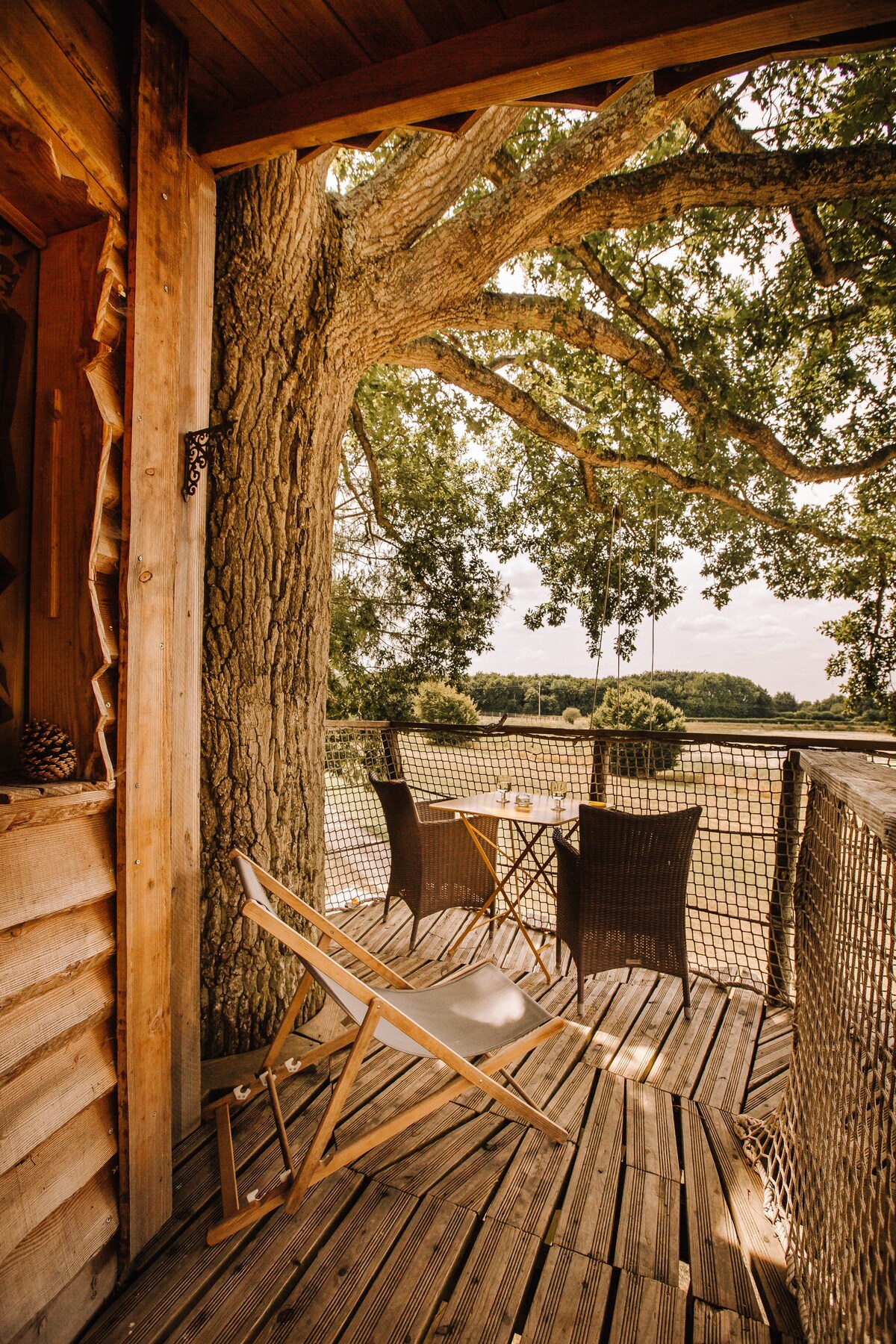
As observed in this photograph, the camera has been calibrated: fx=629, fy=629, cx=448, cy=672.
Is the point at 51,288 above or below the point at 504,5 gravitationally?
below

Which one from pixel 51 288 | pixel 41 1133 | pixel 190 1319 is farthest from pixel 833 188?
pixel 190 1319

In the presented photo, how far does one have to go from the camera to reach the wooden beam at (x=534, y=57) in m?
1.39

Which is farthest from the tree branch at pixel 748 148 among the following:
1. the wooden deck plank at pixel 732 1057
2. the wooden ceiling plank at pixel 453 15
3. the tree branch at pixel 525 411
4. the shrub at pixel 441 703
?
the shrub at pixel 441 703

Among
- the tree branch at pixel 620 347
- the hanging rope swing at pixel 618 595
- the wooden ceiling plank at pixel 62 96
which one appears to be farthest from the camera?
the hanging rope swing at pixel 618 595

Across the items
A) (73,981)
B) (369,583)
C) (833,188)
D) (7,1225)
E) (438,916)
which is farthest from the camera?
(369,583)

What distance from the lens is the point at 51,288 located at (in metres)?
1.58

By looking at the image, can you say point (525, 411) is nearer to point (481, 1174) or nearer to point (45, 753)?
point (45, 753)

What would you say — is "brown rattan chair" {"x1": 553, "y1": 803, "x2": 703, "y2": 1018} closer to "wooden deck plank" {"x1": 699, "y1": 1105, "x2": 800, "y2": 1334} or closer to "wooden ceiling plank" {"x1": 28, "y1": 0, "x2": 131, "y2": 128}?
"wooden deck plank" {"x1": 699, "y1": 1105, "x2": 800, "y2": 1334}

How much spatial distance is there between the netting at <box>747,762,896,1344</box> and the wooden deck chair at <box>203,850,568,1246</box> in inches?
27.4

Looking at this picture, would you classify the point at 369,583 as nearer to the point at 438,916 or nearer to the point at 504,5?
the point at 438,916

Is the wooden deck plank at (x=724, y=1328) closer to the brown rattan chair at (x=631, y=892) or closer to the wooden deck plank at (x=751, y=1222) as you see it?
the wooden deck plank at (x=751, y=1222)

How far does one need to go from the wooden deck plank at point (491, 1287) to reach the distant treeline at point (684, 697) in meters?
6.80

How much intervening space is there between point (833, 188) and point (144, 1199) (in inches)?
191

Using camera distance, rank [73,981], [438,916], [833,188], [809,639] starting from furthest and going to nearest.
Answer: [809,639] → [438,916] → [833,188] → [73,981]
